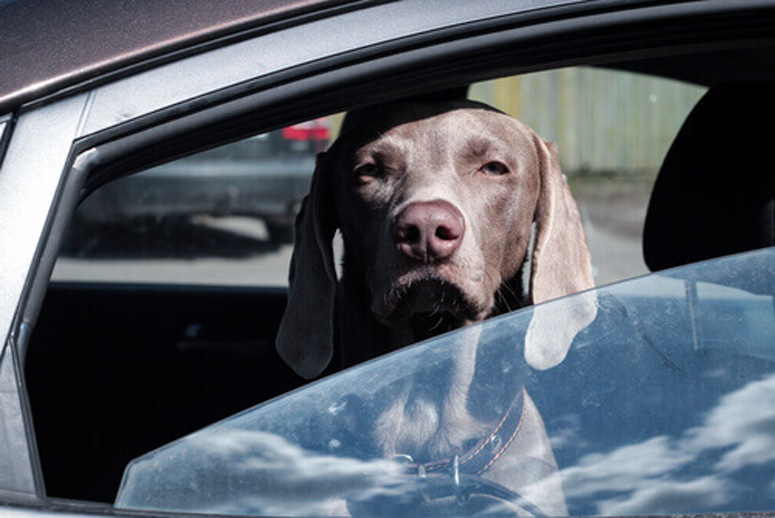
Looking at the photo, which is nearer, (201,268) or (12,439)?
(12,439)

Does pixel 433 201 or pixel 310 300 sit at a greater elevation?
pixel 433 201

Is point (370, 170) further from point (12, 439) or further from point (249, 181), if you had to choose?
point (249, 181)

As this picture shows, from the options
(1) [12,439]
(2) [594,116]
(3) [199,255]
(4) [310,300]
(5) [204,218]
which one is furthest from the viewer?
(2) [594,116]

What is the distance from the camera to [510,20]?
1.16 metres

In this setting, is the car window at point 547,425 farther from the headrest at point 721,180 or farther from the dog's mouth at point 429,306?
the headrest at point 721,180

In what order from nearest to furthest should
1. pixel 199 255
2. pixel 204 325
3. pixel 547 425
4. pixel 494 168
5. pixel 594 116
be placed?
pixel 547 425
pixel 494 168
pixel 204 325
pixel 199 255
pixel 594 116

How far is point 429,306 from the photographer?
6.70 feet

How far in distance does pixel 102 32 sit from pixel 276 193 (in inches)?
329

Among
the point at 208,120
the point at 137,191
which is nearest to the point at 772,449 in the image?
the point at 208,120

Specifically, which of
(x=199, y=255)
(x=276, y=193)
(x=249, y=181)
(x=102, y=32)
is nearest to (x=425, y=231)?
(x=102, y=32)

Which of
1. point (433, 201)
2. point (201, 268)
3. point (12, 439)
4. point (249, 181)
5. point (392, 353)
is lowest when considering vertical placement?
point (12, 439)

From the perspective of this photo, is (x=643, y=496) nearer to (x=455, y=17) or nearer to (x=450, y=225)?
(x=455, y=17)

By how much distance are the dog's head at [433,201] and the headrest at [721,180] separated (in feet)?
1.00

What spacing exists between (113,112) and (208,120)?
0.11 meters
